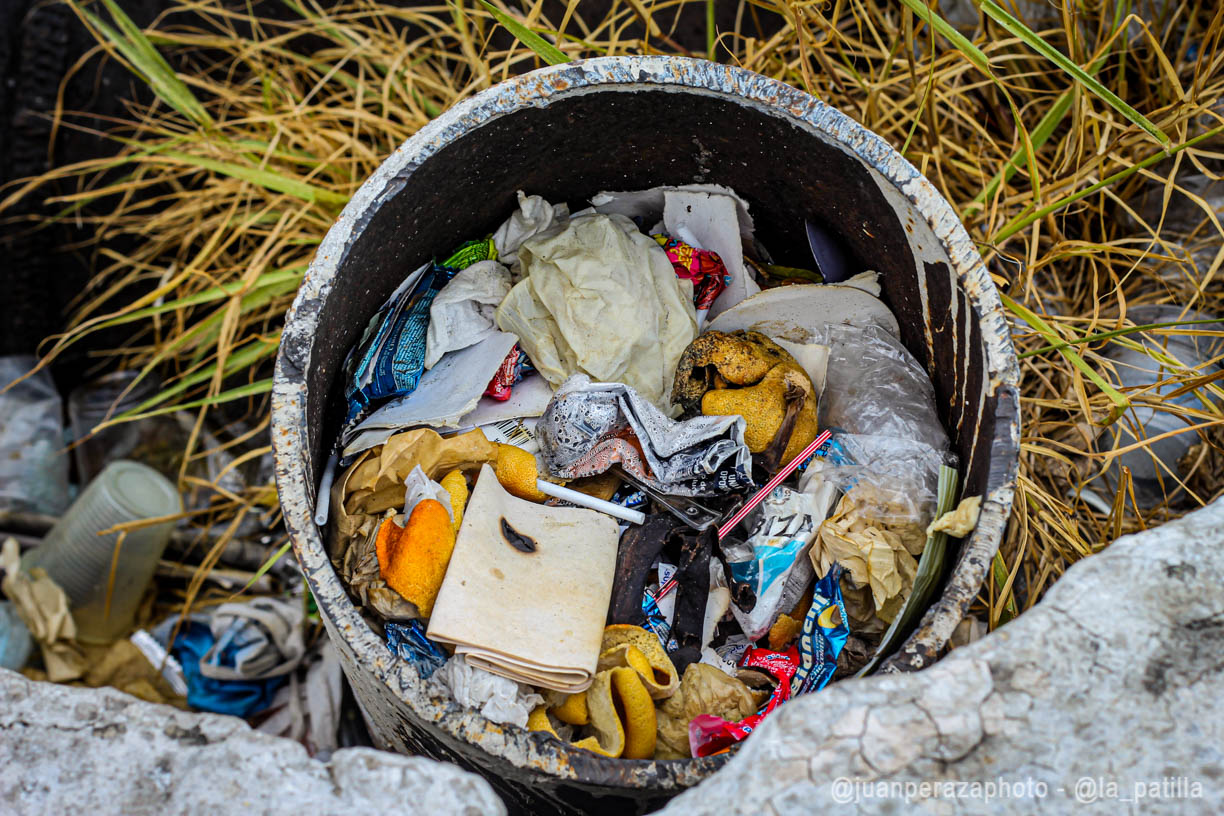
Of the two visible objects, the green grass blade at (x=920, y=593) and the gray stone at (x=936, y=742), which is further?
the green grass blade at (x=920, y=593)

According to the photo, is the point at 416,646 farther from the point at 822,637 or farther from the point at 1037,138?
the point at 1037,138

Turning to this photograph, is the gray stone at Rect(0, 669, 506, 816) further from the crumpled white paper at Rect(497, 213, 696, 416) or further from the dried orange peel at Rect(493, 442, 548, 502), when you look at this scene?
the crumpled white paper at Rect(497, 213, 696, 416)

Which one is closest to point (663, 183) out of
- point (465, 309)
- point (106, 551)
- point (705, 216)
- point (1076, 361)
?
point (705, 216)

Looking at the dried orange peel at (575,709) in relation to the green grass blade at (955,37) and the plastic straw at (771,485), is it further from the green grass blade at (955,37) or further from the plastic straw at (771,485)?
the green grass blade at (955,37)

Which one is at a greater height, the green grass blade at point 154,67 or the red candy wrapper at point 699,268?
the green grass blade at point 154,67

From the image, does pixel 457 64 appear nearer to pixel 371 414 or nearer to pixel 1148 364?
pixel 371 414

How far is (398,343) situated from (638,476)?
0.46 m

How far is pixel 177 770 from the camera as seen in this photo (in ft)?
2.57

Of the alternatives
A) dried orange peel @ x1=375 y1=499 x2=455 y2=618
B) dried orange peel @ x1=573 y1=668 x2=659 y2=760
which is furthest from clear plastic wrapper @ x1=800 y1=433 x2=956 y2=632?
dried orange peel @ x1=375 y1=499 x2=455 y2=618

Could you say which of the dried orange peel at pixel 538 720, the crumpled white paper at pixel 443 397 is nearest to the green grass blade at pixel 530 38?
the crumpled white paper at pixel 443 397

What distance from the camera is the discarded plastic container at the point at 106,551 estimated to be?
1985mm

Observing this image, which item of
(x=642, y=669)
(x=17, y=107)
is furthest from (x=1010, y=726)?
(x=17, y=107)

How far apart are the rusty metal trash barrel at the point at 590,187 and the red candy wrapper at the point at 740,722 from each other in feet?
0.48

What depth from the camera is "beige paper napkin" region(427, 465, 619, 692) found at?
110 centimetres
